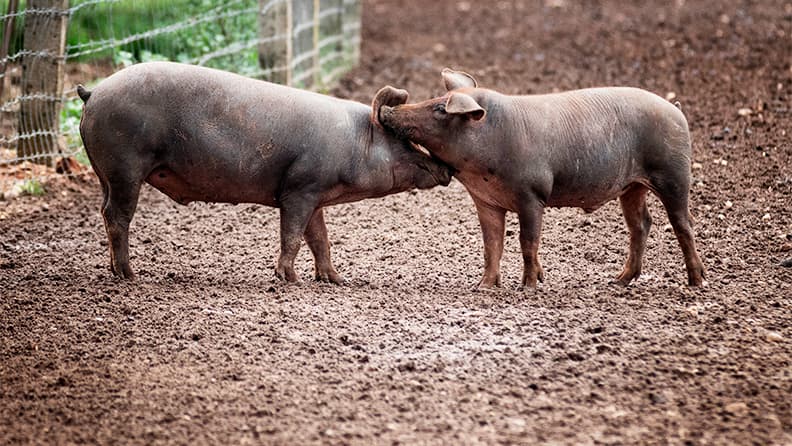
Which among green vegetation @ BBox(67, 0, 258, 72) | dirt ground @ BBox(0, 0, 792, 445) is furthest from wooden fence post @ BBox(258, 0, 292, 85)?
dirt ground @ BBox(0, 0, 792, 445)

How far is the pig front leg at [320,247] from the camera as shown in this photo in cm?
693

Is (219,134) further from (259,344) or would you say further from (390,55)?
(390,55)

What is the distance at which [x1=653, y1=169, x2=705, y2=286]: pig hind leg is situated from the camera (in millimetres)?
6566

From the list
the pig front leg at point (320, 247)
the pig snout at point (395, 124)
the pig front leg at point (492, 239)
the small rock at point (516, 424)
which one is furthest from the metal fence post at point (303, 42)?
the small rock at point (516, 424)

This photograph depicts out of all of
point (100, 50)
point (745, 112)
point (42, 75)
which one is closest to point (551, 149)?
point (100, 50)

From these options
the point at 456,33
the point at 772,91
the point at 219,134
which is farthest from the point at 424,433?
the point at 456,33

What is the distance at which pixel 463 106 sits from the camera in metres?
6.28

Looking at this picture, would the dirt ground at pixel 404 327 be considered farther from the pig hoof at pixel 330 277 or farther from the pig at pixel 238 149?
the pig at pixel 238 149

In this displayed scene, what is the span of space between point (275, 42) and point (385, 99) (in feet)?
16.3

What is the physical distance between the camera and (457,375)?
17.1 feet

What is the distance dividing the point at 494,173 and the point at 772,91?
6261mm

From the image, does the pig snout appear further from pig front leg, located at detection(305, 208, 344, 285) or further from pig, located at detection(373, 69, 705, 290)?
pig front leg, located at detection(305, 208, 344, 285)

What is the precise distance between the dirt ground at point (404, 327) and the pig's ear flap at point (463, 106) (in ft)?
3.61

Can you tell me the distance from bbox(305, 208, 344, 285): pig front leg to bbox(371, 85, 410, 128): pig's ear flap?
27.3 inches
